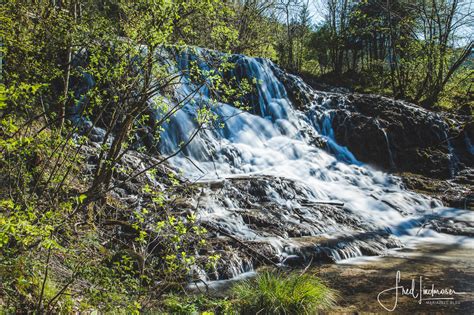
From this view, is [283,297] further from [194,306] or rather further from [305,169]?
[305,169]

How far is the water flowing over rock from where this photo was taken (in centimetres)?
803

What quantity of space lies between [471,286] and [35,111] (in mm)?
8858

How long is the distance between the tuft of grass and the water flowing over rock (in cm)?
44

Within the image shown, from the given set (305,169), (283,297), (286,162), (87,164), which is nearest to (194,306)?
(283,297)

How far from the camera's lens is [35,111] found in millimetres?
7961

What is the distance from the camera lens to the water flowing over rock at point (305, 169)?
316 inches

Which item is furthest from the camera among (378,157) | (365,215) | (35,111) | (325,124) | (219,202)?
(325,124)

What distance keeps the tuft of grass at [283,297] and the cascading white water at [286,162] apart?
8.35ft

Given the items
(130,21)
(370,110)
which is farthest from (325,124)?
(130,21)

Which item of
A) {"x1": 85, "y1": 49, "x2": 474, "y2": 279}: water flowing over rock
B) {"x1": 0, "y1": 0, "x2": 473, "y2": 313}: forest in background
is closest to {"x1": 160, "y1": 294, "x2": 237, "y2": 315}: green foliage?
{"x1": 0, "y1": 0, "x2": 473, "y2": 313}: forest in background

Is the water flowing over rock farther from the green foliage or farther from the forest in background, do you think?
the green foliage

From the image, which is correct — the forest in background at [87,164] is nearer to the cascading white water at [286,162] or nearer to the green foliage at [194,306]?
the green foliage at [194,306]

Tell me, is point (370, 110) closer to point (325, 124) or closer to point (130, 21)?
point (325, 124)

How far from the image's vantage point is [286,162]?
14.5 meters
